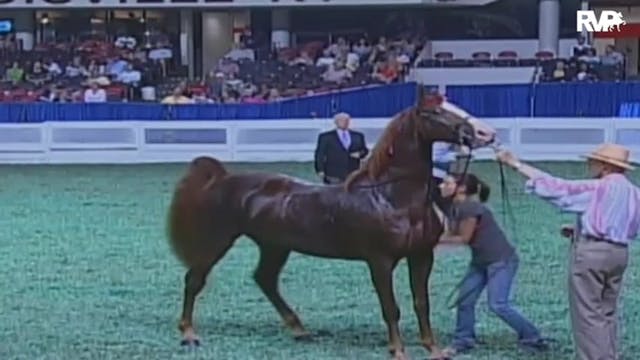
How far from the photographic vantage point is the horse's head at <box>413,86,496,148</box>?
27.8 feet

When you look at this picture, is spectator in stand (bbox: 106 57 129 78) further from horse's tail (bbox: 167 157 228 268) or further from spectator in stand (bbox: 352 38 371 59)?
horse's tail (bbox: 167 157 228 268)

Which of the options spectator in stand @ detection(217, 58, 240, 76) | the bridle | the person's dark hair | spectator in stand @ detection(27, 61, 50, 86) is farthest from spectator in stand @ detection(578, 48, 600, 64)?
the bridle

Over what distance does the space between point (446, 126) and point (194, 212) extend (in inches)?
80.9

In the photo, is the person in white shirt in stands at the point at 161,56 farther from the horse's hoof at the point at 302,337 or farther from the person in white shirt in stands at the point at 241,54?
the horse's hoof at the point at 302,337

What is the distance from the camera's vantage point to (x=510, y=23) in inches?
1791

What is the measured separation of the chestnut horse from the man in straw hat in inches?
32.2

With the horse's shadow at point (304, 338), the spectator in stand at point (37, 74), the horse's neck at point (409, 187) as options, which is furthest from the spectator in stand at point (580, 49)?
the horse's neck at point (409, 187)

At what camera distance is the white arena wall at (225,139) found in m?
26.6

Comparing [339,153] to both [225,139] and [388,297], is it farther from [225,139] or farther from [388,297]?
[225,139]

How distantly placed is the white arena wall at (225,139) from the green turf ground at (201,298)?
8674 millimetres

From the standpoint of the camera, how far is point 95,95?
3212 cm

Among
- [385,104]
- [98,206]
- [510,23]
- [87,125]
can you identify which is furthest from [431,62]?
[98,206]

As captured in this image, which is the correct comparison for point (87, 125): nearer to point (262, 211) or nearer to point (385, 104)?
point (385, 104)

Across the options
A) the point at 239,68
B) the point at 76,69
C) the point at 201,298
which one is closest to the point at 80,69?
the point at 76,69
